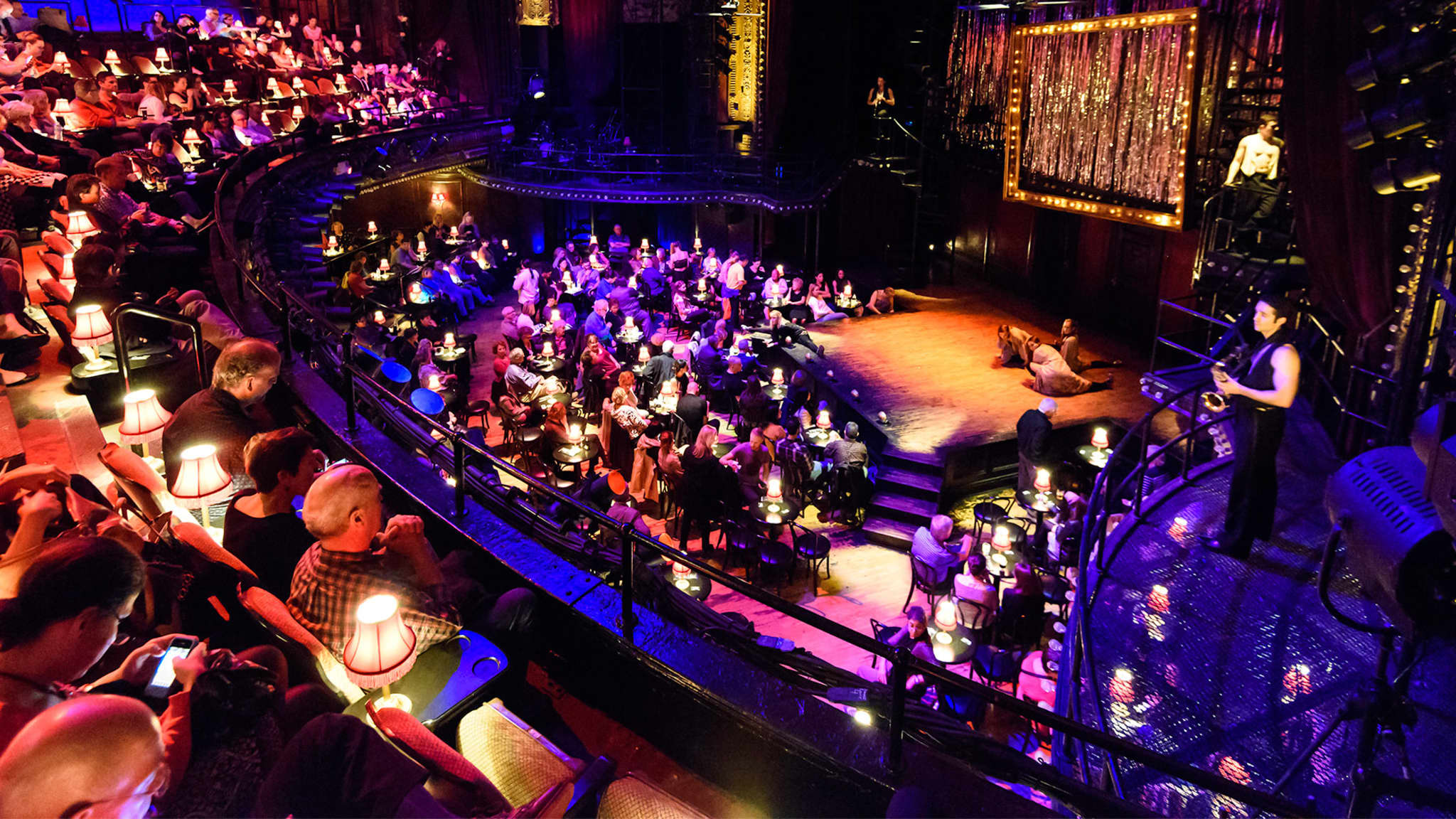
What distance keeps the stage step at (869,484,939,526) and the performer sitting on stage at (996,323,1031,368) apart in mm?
3458

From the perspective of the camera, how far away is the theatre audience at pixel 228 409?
390 cm

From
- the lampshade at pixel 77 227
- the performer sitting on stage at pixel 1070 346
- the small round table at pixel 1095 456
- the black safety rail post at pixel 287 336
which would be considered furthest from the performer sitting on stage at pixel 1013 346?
the lampshade at pixel 77 227

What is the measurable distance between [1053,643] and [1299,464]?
2621mm

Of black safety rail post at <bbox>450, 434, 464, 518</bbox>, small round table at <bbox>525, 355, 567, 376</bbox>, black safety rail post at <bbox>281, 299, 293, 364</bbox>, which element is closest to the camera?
black safety rail post at <bbox>450, 434, 464, 518</bbox>

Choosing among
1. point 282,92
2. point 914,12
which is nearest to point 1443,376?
point 914,12

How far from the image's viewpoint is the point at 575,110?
2255 centimetres

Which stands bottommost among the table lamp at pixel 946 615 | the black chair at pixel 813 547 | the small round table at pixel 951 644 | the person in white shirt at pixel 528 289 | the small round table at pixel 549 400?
the black chair at pixel 813 547

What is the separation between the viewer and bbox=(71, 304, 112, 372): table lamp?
4.96 meters

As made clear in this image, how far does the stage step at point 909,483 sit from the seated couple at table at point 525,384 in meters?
3.76

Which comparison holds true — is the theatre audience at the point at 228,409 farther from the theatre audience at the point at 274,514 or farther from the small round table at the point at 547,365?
the small round table at the point at 547,365

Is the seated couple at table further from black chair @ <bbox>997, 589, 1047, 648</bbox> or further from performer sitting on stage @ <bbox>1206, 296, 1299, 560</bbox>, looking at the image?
performer sitting on stage @ <bbox>1206, 296, 1299, 560</bbox>

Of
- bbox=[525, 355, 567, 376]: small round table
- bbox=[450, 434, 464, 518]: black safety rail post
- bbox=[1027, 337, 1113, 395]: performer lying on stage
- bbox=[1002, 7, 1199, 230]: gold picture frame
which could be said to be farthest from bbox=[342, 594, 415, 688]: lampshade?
bbox=[1027, 337, 1113, 395]: performer lying on stage

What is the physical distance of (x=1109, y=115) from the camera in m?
11.1

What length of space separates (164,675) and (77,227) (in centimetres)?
511
